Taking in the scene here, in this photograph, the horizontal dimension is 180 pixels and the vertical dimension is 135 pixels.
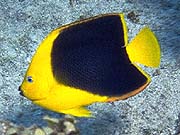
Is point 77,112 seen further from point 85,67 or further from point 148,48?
point 148,48

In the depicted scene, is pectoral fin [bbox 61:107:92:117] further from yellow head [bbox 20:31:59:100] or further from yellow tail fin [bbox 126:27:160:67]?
yellow tail fin [bbox 126:27:160:67]

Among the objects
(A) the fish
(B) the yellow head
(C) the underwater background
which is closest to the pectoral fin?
(A) the fish

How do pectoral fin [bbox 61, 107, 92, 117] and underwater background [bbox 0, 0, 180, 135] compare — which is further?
underwater background [bbox 0, 0, 180, 135]

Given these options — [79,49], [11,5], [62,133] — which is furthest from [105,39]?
[11,5]

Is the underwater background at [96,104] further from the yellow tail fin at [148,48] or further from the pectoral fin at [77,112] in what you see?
the yellow tail fin at [148,48]

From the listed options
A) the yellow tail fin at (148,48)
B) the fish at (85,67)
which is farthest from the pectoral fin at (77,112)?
the yellow tail fin at (148,48)
